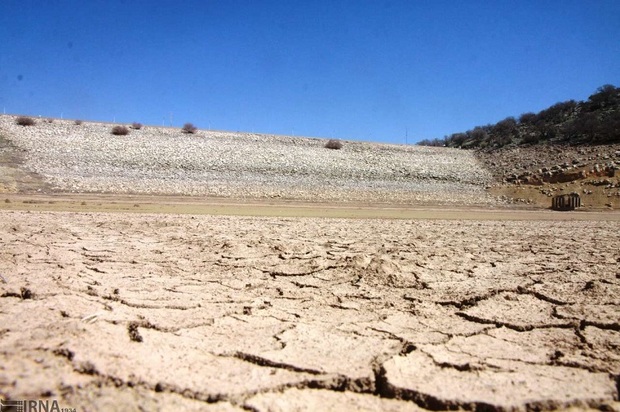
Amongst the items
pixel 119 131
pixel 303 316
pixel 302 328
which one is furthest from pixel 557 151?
pixel 302 328

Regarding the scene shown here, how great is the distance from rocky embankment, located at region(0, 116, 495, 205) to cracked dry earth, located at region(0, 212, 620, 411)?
1248 cm

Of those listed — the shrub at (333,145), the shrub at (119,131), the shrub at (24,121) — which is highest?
the shrub at (24,121)

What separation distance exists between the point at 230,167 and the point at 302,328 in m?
18.2

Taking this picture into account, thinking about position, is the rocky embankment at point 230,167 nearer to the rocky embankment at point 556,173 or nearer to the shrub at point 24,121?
the shrub at point 24,121

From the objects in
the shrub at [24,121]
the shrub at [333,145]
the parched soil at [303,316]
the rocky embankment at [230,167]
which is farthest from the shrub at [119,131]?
the parched soil at [303,316]

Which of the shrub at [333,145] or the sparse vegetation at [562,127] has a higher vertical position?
the sparse vegetation at [562,127]

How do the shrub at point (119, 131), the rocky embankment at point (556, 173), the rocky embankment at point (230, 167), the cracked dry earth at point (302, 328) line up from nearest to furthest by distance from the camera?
1. the cracked dry earth at point (302, 328)
2. the rocky embankment at point (230, 167)
3. the rocky embankment at point (556, 173)
4. the shrub at point (119, 131)

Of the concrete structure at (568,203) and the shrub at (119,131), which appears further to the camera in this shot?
the shrub at (119,131)

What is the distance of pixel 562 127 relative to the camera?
28.9 meters

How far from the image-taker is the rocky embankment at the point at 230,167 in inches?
690

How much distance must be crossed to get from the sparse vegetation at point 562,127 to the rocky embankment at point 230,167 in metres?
5.92

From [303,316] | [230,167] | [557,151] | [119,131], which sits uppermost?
[119,131]

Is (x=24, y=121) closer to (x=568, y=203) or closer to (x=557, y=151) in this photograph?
(x=568, y=203)

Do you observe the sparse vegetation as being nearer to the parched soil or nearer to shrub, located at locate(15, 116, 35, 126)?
the parched soil
